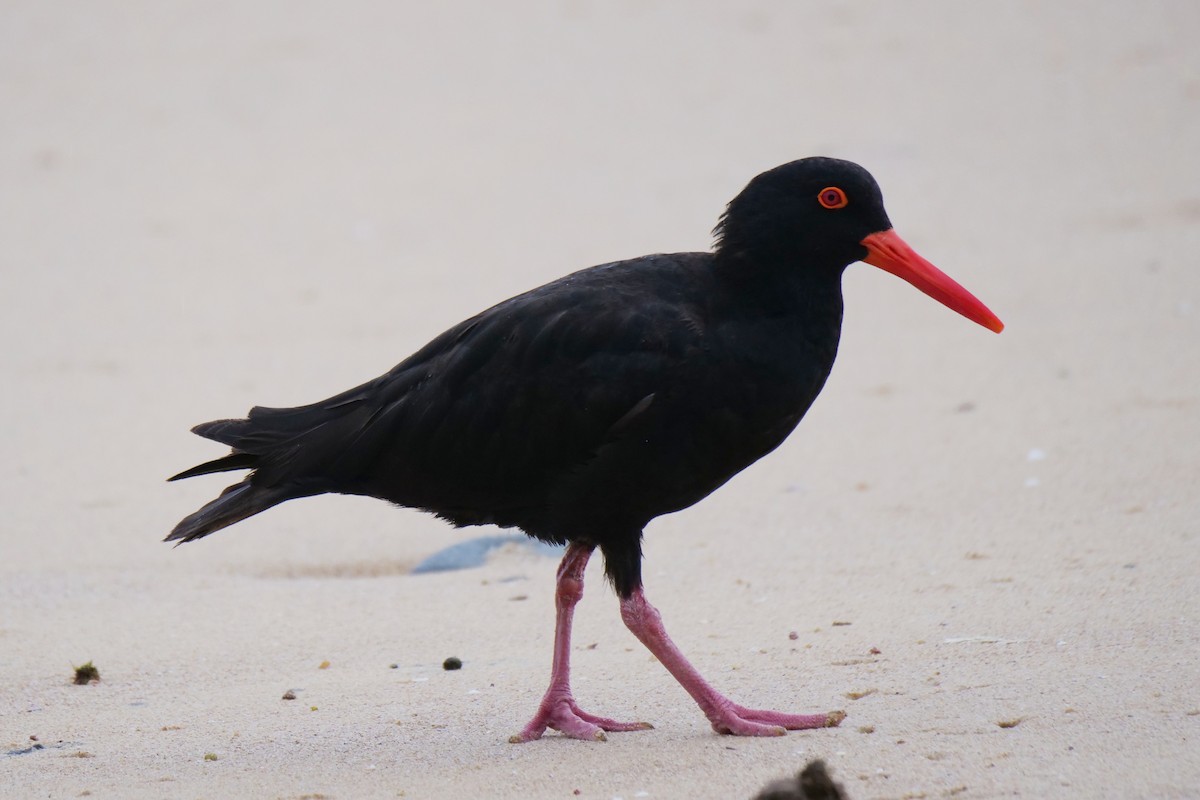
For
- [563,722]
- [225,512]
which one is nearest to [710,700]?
[563,722]

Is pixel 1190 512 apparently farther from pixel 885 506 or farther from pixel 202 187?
pixel 202 187

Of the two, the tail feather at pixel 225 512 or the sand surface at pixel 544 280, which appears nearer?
the sand surface at pixel 544 280

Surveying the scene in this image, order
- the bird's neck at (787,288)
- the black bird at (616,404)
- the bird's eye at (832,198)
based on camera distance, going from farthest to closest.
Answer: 1. the bird's eye at (832,198)
2. the bird's neck at (787,288)
3. the black bird at (616,404)

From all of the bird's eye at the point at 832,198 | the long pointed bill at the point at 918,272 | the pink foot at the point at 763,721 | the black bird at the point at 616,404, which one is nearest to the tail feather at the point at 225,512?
the black bird at the point at 616,404

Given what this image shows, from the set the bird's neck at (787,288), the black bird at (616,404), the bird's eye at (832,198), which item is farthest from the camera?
Answer: the bird's eye at (832,198)

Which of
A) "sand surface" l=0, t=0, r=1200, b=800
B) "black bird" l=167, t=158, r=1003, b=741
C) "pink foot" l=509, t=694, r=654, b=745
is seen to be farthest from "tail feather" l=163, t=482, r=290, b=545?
"pink foot" l=509, t=694, r=654, b=745

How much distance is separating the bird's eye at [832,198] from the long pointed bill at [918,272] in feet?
0.48

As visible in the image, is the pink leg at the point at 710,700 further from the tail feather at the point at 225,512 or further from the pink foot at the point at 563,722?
the tail feather at the point at 225,512

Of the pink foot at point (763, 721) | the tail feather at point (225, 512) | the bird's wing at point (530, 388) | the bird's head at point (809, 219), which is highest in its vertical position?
the bird's head at point (809, 219)

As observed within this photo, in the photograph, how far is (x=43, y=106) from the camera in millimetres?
14352

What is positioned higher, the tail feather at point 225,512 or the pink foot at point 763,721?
the tail feather at point 225,512

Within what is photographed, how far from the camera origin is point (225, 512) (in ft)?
16.5

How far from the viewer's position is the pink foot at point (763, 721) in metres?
4.70

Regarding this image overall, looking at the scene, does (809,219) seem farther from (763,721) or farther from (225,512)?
(225,512)
